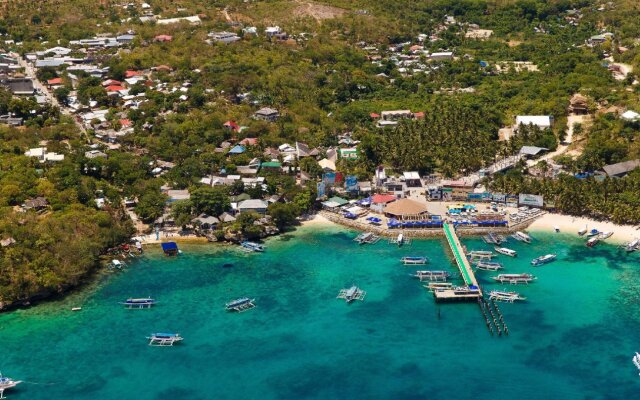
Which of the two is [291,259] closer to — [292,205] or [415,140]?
[292,205]

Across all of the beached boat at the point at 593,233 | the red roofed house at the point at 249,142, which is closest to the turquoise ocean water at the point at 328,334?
the beached boat at the point at 593,233

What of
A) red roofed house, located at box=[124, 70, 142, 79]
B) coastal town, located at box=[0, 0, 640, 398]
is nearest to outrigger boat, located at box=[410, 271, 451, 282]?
coastal town, located at box=[0, 0, 640, 398]

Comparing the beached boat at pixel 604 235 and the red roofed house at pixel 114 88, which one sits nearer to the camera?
the beached boat at pixel 604 235

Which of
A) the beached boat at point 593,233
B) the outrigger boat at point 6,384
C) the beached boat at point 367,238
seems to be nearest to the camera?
the outrigger boat at point 6,384

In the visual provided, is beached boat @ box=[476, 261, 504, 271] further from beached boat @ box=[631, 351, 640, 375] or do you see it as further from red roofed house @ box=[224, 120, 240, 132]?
red roofed house @ box=[224, 120, 240, 132]

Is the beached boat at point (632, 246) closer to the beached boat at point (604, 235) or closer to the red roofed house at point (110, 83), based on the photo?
the beached boat at point (604, 235)

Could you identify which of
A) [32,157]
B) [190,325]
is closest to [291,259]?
[190,325]

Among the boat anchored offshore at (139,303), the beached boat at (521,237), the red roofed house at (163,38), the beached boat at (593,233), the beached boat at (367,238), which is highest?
the red roofed house at (163,38)
